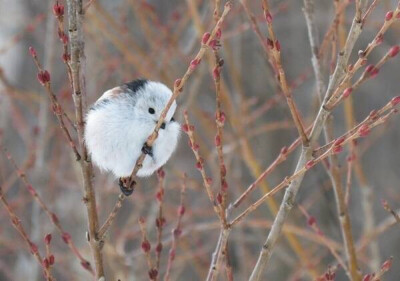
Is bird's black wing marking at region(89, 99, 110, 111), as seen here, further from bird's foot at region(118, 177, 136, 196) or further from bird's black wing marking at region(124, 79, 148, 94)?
bird's foot at region(118, 177, 136, 196)

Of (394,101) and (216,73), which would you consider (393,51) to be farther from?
(216,73)

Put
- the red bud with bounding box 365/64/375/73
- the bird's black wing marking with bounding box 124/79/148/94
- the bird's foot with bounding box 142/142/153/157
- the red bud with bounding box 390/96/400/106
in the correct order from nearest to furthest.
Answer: the red bud with bounding box 390/96/400/106 < the red bud with bounding box 365/64/375/73 < the bird's foot with bounding box 142/142/153/157 < the bird's black wing marking with bounding box 124/79/148/94

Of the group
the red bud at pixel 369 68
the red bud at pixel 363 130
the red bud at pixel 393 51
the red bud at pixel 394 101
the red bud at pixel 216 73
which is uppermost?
the red bud at pixel 216 73

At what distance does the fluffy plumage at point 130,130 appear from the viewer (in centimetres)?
153

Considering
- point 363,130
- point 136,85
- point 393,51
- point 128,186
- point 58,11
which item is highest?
point 136,85

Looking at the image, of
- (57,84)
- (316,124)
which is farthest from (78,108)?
(57,84)

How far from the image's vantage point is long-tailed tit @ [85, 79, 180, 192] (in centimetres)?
153

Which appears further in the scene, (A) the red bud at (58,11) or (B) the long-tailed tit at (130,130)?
(B) the long-tailed tit at (130,130)

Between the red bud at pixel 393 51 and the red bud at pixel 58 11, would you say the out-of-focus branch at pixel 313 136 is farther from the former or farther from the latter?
the red bud at pixel 58 11

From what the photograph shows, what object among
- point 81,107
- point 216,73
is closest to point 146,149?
point 81,107

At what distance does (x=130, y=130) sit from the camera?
1.53m

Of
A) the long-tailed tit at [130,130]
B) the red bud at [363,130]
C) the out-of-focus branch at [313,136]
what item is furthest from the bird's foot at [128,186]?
the red bud at [363,130]

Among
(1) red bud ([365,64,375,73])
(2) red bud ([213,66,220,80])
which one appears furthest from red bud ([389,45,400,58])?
(2) red bud ([213,66,220,80])

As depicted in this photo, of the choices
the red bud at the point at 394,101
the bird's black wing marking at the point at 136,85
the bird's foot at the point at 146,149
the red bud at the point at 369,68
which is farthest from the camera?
the bird's black wing marking at the point at 136,85
